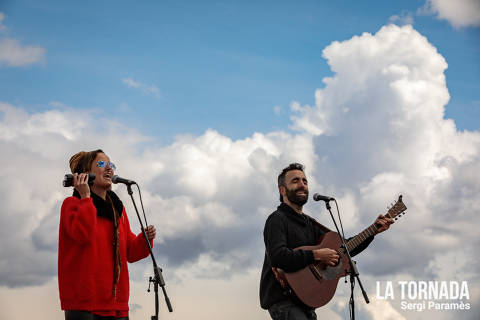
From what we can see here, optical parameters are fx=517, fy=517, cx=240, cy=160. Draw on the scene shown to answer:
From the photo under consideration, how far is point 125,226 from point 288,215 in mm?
1921

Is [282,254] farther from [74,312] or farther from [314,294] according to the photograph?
[74,312]

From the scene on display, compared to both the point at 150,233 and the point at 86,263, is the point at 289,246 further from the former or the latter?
the point at 86,263

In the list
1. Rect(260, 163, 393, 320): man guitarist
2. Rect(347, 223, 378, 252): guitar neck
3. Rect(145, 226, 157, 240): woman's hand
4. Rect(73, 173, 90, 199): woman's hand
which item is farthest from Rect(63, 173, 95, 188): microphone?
Rect(347, 223, 378, 252): guitar neck

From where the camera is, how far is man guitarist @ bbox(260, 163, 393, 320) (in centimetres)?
562

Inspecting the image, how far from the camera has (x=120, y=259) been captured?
16.2ft

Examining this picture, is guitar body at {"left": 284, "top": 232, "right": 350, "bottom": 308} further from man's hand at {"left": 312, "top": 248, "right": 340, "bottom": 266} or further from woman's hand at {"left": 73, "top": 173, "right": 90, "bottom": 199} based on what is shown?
woman's hand at {"left": 73, "top": 173, "right": 90, "bottom": 199}

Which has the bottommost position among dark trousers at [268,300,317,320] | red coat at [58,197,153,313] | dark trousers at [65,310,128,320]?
dark trousers at [65,310,128,320]

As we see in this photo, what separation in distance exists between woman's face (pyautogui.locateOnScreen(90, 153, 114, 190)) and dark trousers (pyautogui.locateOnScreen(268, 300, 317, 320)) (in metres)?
2.23

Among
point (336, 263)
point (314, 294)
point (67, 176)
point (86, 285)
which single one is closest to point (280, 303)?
point (314, 294)

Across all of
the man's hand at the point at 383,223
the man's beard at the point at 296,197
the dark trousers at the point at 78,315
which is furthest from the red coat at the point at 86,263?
the man's hand at the point at 383,223

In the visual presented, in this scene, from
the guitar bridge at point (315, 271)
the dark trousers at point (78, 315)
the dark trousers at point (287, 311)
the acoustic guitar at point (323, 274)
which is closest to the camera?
the dark trousers at point (78, 315)

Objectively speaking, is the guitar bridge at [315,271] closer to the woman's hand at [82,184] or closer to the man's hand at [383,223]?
the man's hand at [383,223]

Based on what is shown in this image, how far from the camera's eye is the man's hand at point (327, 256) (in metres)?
5.83

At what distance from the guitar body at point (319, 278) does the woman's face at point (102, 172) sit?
2.16 m
